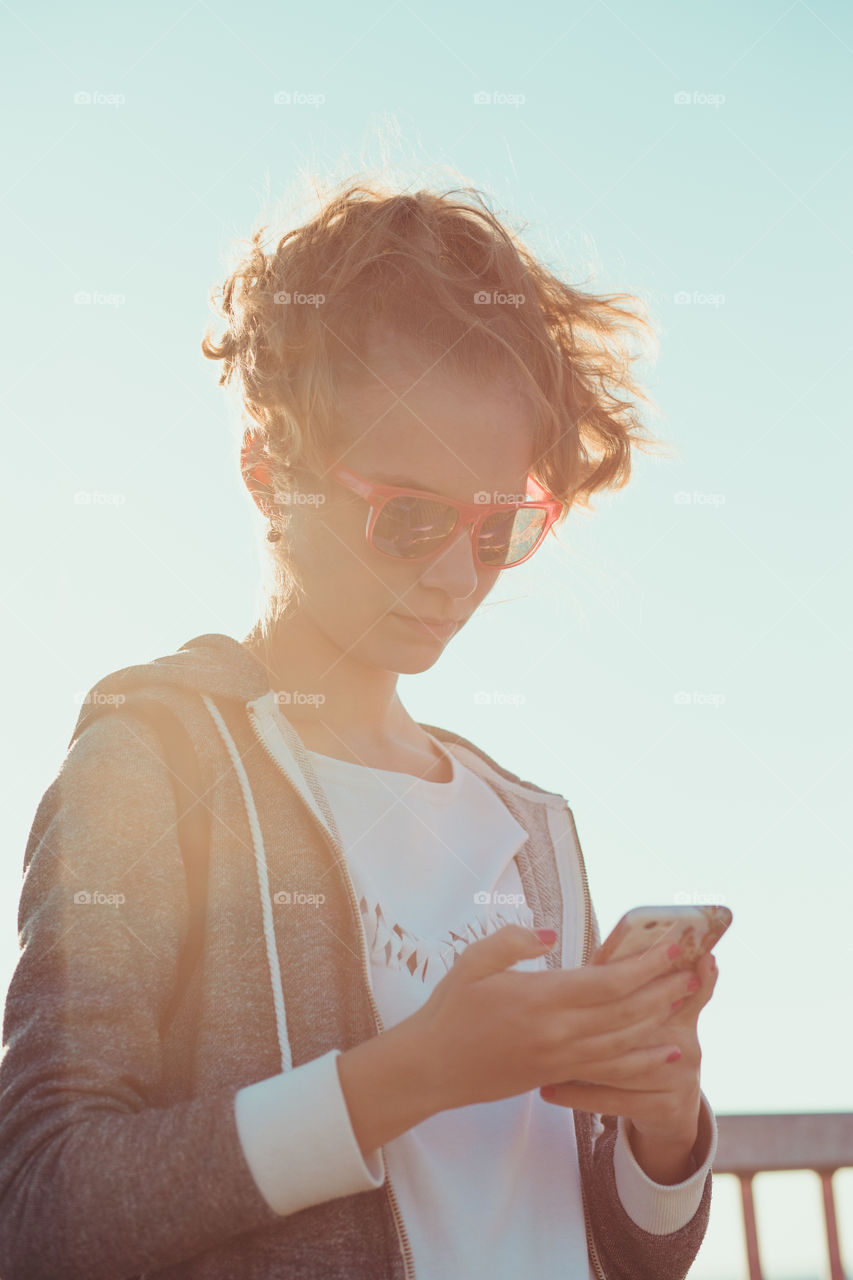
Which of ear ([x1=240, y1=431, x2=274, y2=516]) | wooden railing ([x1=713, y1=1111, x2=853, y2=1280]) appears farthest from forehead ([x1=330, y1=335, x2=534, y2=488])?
wooden railing ([x1=713, y1=1111, x2=853, y2=1280])

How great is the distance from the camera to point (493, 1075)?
1267 millimetres

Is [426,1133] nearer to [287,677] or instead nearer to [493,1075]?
[493,1075]

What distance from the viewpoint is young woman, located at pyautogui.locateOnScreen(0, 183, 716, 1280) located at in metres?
1.25

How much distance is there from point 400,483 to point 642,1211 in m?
1.24

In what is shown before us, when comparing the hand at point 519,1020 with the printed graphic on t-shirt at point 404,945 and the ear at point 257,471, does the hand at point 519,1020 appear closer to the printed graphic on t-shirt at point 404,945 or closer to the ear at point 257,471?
the printed graphic on t-shirt at point 404,945

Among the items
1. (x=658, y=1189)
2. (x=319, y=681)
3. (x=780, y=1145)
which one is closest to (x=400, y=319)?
(x=319, y=681)

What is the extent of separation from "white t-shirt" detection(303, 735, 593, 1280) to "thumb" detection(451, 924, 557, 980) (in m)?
0.44

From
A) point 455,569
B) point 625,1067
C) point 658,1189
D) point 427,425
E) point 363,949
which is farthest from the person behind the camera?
point 455,569

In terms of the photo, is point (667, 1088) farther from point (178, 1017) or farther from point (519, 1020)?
point (178, 1017)

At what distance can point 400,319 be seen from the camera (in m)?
1.99

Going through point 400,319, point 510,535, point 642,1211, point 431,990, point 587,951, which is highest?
point 400,319

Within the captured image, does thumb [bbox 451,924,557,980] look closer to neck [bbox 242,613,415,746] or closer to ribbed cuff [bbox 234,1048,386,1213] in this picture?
ribbed cuff [bbox 234,1048,386,1213]

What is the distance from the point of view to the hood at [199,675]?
168 cm

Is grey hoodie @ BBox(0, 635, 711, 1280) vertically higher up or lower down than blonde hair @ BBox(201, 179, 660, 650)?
lower down
